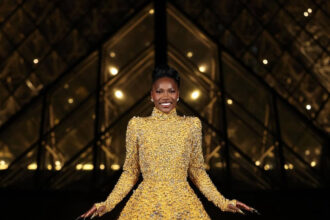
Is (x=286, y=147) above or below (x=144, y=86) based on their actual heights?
below

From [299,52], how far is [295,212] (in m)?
4.38

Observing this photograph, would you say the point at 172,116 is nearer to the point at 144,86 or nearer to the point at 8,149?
the point at 144,86

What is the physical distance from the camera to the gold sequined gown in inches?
72.1

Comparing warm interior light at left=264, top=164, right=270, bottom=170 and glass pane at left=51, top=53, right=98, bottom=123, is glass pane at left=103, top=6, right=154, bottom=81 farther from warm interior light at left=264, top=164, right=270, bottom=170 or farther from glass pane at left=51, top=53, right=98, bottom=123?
warm interior light at left=264, top=164, right=270, bottom=170

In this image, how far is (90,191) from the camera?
673cm

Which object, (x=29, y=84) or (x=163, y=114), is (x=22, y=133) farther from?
(x=163, y=114)

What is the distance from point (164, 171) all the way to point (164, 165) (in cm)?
3

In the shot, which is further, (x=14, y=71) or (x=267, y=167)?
(x=14, y=71)

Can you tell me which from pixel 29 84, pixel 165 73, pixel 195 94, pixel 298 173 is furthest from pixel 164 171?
pixel 29 84

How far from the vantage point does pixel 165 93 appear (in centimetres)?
195

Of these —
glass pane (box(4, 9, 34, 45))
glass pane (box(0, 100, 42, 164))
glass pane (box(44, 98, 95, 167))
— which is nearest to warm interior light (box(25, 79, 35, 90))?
glass pane (box(0, 100, 42, 164))

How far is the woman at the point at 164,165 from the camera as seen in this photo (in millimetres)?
1845

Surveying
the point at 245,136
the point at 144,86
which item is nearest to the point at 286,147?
the point at 245,136

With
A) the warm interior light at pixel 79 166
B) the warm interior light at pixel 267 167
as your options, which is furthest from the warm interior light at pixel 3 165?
the warm interior light at pixel 267 167
